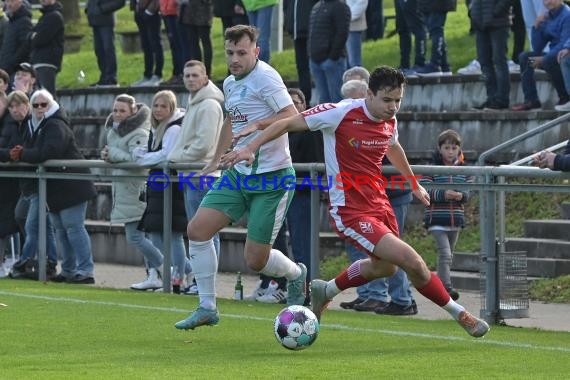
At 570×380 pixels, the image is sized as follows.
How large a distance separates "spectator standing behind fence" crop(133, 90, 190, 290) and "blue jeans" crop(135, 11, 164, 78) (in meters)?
7.41

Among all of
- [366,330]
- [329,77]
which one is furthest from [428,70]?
[366,330]

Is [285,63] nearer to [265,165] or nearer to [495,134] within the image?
[495,134]

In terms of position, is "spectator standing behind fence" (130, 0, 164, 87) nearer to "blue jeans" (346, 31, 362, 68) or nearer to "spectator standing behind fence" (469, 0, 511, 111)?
"blue jeans" (346, 31, 362, 68)

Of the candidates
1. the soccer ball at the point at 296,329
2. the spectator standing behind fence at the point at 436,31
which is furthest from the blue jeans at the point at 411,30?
the soccer ball at the point at 296,329

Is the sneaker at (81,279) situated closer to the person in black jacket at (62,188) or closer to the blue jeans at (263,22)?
the person in black jacket at (62,188)

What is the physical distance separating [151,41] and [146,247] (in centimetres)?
801

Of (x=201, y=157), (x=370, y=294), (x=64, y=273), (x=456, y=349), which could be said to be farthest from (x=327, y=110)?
(x=64, y=273)

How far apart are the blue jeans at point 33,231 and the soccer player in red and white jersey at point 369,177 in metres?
6.72

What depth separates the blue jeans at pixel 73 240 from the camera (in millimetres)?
16781

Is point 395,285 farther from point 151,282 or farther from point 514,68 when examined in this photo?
point 514,68

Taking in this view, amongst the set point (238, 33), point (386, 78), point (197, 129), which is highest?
point (238, 33)

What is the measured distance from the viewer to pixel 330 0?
1792 cm

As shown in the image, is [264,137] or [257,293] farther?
[257,293]

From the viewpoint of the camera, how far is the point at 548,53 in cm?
1712
